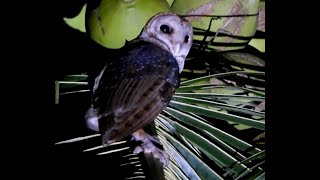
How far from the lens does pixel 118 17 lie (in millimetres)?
1066

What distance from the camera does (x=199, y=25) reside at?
3.74ft

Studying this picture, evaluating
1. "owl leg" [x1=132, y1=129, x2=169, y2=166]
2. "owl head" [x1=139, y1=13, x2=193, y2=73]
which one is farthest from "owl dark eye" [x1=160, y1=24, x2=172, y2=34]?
"owl leg" [x1=132, y1=129, x2=169, y2=166]

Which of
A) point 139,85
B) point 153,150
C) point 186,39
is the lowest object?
point 153,150

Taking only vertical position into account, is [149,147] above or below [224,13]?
below

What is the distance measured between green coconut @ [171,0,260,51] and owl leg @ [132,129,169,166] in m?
0.24

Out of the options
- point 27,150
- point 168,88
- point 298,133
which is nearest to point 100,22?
point 168,88

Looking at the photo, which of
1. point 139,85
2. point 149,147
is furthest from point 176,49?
point 149,147

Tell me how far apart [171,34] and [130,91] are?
374 millimetres

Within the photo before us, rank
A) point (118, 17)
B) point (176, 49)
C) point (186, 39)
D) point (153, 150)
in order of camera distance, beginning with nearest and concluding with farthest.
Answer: point (153, 150), point (118, 17), point (186, 39), point (176, 49)

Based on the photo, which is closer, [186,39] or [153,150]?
[153,150]

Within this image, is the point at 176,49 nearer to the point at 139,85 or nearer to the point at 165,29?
the point at 165,29

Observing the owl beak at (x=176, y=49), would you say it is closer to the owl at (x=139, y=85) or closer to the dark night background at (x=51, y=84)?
the owl at (x=139, y=85)

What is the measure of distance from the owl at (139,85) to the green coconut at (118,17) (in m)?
0.05

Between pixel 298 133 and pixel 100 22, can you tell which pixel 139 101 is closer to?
pixel 100 22
